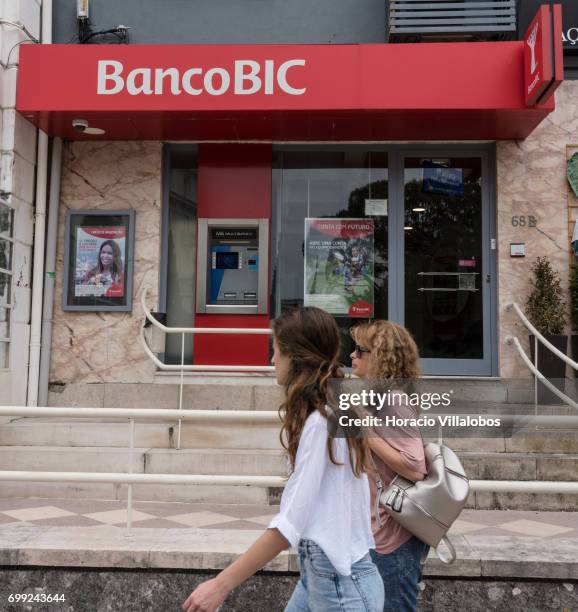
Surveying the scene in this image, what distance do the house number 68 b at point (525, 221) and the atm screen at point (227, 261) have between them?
3174mm

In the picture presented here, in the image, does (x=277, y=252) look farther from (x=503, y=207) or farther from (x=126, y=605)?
(x=126, y=605)

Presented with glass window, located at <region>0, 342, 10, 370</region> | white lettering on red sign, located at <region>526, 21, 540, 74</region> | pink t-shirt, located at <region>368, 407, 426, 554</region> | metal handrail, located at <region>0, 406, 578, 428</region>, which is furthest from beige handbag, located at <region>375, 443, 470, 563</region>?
glass window, located at <region>0, 342, 10, 370</region>

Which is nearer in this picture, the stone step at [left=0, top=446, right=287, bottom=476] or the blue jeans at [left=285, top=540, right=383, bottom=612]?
the blue jeans at [left=285, top=540, right=383, bottom=612]

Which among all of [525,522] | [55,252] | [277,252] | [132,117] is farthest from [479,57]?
[55,252]

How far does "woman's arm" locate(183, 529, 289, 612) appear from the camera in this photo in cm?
165

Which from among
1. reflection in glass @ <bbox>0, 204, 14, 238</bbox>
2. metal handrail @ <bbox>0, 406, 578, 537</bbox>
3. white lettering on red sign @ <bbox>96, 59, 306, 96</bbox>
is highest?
white lettering on red sign @ <bbox>96, 59, 306, 96</bbox>

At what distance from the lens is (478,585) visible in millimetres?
3088

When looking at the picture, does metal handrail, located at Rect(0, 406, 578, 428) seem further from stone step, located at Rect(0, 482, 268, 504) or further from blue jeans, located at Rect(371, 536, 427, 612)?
stone step, located at Rect(0, 482, 268, 504)

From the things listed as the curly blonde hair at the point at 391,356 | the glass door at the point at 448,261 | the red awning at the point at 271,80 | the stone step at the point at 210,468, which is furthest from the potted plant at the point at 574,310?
the curly blonde hair at the point at 391,356

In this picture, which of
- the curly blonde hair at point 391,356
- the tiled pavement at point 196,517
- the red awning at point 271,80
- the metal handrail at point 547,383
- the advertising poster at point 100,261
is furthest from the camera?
the advertising poster at point 100,261

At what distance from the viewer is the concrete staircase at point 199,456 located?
5090 millimetres

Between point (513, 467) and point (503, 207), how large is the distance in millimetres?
3411

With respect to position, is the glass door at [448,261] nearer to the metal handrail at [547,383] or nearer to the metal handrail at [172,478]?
the metal handrail at [547,383]

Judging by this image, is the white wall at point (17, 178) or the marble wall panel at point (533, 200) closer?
the white wall at point (17, 178)
